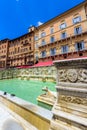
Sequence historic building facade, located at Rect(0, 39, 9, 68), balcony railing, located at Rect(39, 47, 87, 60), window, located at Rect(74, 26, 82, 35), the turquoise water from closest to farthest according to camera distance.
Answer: the turquoise water → balcony railing, located at Rect(39, 47, 87, 60) → window, located at Rect(74, 26, 82, 35) → historic building facade, located at Rect(0, 39, 9, 68)

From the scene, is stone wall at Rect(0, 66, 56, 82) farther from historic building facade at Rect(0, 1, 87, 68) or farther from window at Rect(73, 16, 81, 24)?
window at Rect(73, 16, 81, 24)

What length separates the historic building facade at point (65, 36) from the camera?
2206 cm

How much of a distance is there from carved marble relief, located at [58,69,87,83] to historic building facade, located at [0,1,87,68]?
66.2 ft

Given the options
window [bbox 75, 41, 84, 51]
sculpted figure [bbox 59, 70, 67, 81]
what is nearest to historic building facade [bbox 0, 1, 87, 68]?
window [bbox 75, 41, 84, 51]

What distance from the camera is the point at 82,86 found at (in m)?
2.03

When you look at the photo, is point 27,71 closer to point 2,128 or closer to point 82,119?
point 2,128

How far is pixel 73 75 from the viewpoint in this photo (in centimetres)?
217

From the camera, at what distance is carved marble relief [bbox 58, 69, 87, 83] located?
203cm

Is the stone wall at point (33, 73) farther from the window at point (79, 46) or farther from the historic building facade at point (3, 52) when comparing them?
the historic building facade at point (3, 52)

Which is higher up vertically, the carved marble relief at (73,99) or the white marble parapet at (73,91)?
the white marble parapet at (73,91)

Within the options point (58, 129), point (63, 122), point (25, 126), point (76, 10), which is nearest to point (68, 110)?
point (63, 122)

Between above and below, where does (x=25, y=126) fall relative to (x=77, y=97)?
below

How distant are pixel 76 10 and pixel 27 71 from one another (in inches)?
586

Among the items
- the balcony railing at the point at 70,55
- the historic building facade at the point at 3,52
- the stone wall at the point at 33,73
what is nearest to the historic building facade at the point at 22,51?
the historic building facade at the point at 3,52
